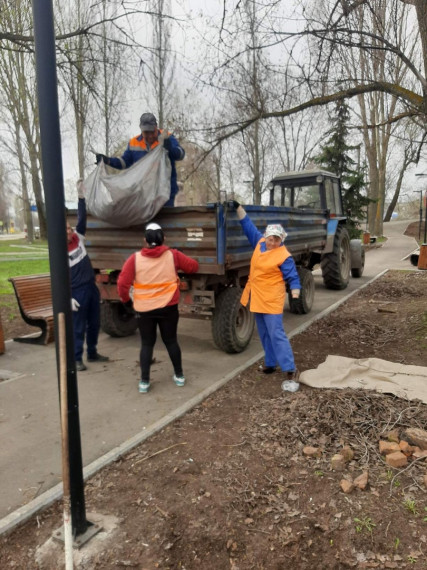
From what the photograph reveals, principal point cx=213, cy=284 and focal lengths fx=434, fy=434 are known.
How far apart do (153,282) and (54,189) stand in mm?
2123

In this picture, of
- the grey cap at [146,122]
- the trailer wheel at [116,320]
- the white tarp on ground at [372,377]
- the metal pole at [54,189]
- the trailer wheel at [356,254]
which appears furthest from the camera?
the trailer wheel at [356,254]

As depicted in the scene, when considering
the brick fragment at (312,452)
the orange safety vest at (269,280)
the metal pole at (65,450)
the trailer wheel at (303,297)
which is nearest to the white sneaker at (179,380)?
the orange safety vest at (269,280)

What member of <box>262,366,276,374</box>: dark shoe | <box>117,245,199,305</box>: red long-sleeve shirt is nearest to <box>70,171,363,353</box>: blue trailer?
<box>117,245,199,305</box>: red long-sleeve shirt

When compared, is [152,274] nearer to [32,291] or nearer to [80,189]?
[80,189]

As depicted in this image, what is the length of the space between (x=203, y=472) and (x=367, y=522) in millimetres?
1076

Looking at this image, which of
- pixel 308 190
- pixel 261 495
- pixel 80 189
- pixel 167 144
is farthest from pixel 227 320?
pixel 308 190

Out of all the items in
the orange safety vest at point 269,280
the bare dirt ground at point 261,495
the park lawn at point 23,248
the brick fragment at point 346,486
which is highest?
the orange safety vest at point 269,280

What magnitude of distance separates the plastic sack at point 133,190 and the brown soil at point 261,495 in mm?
2142

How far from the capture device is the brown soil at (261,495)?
7.37 ft

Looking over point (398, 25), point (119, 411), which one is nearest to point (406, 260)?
point (398, 25)

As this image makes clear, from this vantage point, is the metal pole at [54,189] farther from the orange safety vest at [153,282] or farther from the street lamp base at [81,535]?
the orange safety vest at [153,282]

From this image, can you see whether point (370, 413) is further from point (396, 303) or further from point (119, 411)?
point (396, 303)

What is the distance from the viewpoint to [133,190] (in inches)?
181

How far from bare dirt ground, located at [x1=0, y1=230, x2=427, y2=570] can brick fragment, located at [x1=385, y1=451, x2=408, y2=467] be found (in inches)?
1.8
